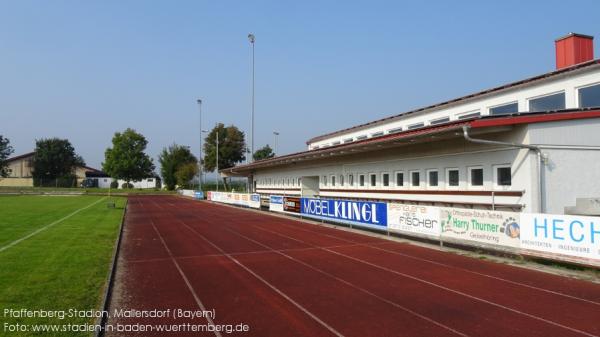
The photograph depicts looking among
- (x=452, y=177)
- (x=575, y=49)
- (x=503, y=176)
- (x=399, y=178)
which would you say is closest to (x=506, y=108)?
(x=452, y=177)

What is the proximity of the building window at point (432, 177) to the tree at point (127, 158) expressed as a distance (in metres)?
81.0

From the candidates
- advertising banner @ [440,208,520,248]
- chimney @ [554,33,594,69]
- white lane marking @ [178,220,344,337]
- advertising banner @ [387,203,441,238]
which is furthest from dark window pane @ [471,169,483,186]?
white lane marking @ [178,220,344,337]

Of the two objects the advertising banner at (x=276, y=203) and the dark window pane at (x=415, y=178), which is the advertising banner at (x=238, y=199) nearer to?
the advertising banner at (x=276, y=203)

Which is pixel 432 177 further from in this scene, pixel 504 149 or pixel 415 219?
pixel 504 149

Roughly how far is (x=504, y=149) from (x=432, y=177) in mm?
4580

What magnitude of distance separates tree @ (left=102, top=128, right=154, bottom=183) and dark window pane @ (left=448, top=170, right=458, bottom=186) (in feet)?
270

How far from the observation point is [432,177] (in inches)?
790

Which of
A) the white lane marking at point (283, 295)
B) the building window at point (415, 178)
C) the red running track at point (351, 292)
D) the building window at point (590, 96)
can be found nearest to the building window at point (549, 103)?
the building window at point (590, 96)

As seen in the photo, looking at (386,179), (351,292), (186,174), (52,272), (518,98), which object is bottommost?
(351,292)

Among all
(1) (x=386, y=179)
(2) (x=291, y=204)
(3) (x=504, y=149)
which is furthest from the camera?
(2) (x=291, y=204)

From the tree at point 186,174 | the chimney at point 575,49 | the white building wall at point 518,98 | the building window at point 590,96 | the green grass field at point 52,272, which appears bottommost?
the green grass field at point 52,272

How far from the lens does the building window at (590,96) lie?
15.9 metres

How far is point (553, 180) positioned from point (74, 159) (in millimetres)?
120555

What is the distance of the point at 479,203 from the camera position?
17.1 metres
